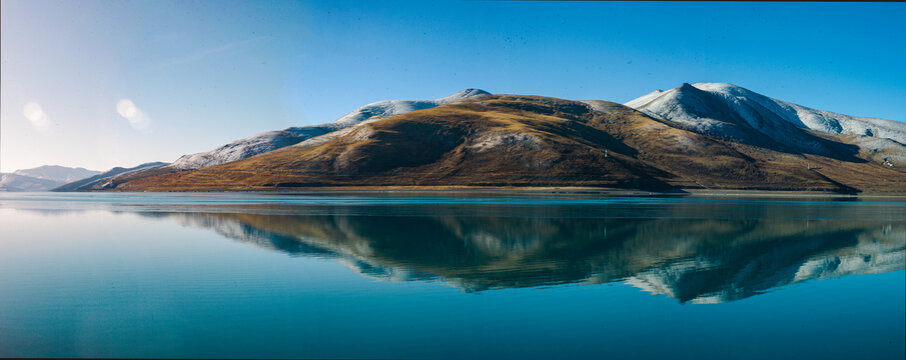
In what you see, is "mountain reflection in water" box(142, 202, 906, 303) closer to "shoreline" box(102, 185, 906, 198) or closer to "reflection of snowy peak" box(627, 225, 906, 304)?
"reflection of snowy peak" box(627, 225, 906, 304)

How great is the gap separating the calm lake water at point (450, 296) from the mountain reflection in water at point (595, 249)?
9.2 inches

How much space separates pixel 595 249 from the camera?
3731 cm

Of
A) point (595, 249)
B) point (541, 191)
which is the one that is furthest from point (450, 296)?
point (541, 191)

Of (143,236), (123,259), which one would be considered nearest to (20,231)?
(143,236)

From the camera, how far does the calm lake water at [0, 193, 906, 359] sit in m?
15.4

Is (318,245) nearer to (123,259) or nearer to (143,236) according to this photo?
(123,259)

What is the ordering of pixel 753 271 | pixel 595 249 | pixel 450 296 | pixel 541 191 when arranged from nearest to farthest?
pixel 450 296 → pixel 753 271 → pixel 595 249 → pixel 541 191

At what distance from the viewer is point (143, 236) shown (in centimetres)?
4469

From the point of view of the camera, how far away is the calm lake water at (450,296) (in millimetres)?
15414

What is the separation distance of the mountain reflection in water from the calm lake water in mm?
234

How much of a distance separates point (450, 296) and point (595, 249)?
1859cm

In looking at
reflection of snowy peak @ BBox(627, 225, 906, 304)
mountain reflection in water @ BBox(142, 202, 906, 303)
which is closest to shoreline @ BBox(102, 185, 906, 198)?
mountain reflection in water @ BBox(142, 202, 906, 303)

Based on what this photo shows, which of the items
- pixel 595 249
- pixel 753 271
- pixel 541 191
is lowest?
pixel 541 191

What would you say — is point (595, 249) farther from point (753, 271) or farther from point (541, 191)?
point (541, 191)
